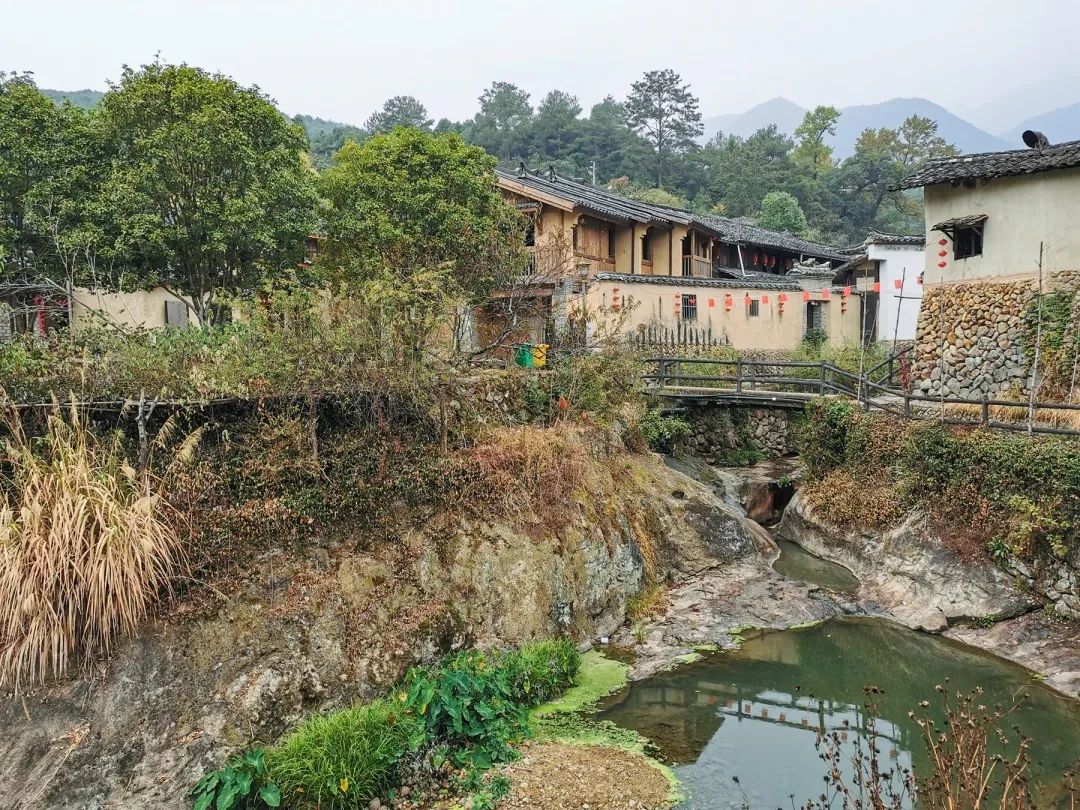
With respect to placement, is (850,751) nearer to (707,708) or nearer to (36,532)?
(707,708)

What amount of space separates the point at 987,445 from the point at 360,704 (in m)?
11.6

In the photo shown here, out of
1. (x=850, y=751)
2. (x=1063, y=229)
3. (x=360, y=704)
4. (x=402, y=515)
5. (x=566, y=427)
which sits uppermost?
(x=1063, y=229)

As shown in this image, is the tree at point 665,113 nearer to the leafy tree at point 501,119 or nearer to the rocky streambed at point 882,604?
the leafy tree at point 501,119

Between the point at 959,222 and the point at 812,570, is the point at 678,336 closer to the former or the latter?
the point at 959,222

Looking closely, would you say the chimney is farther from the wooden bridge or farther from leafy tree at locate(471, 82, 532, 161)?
leafy tree at locate(471, 82, 532, 161)

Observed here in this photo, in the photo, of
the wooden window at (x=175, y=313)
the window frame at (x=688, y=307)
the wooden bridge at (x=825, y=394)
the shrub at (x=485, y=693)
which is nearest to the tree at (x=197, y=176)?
the wooden window at (x=175, y=313)

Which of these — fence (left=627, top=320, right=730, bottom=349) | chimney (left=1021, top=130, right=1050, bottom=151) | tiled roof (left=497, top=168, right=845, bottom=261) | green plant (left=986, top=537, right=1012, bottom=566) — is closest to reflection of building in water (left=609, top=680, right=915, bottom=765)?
green plant (left=986, top=537, right=1012, bottom=566)

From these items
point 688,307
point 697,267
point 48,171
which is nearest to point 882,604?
point 688,307

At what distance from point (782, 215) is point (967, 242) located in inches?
1144

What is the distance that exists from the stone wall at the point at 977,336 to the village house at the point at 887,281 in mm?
11391

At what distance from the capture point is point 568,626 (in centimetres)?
1116

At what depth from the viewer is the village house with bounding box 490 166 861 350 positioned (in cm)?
2514

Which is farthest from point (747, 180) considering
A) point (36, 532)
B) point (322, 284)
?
point (36, 532)

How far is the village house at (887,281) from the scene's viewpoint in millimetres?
30531
